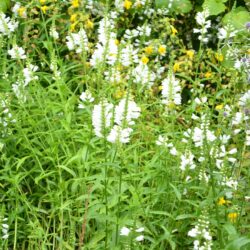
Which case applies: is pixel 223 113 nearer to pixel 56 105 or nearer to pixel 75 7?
pixel 56 105

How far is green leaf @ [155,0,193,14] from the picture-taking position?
526 centimetres

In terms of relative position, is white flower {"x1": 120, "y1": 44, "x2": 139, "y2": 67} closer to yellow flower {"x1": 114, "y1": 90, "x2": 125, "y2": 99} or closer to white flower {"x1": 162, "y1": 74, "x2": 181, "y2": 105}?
yellow flower {"x1": 114, "y1": 90, "x2": 125, "y2": 99}

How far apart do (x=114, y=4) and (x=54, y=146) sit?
1.93 meters

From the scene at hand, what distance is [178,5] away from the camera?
17.6 feet

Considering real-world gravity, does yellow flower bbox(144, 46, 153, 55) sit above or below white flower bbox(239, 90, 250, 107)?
below

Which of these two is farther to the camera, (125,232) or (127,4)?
(127,4)

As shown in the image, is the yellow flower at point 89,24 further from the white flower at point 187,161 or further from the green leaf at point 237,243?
the green leaf at point 237,243

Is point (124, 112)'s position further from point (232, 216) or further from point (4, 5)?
point (4, 5)

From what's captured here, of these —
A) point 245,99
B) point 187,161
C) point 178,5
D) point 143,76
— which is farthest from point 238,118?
point 178,5

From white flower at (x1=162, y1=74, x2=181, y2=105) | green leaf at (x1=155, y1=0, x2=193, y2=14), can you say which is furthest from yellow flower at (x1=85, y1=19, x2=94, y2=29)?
white flower at (x1=162, y1=74, x2=181, y2=105)

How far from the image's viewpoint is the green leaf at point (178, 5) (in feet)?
17.3

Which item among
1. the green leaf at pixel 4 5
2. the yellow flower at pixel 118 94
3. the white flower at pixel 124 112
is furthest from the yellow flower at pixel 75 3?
the white flower at pixel 124 112

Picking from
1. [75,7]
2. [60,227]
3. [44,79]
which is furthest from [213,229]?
[75,7]

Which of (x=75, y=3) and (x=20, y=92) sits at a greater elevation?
(x=75, y=3)
